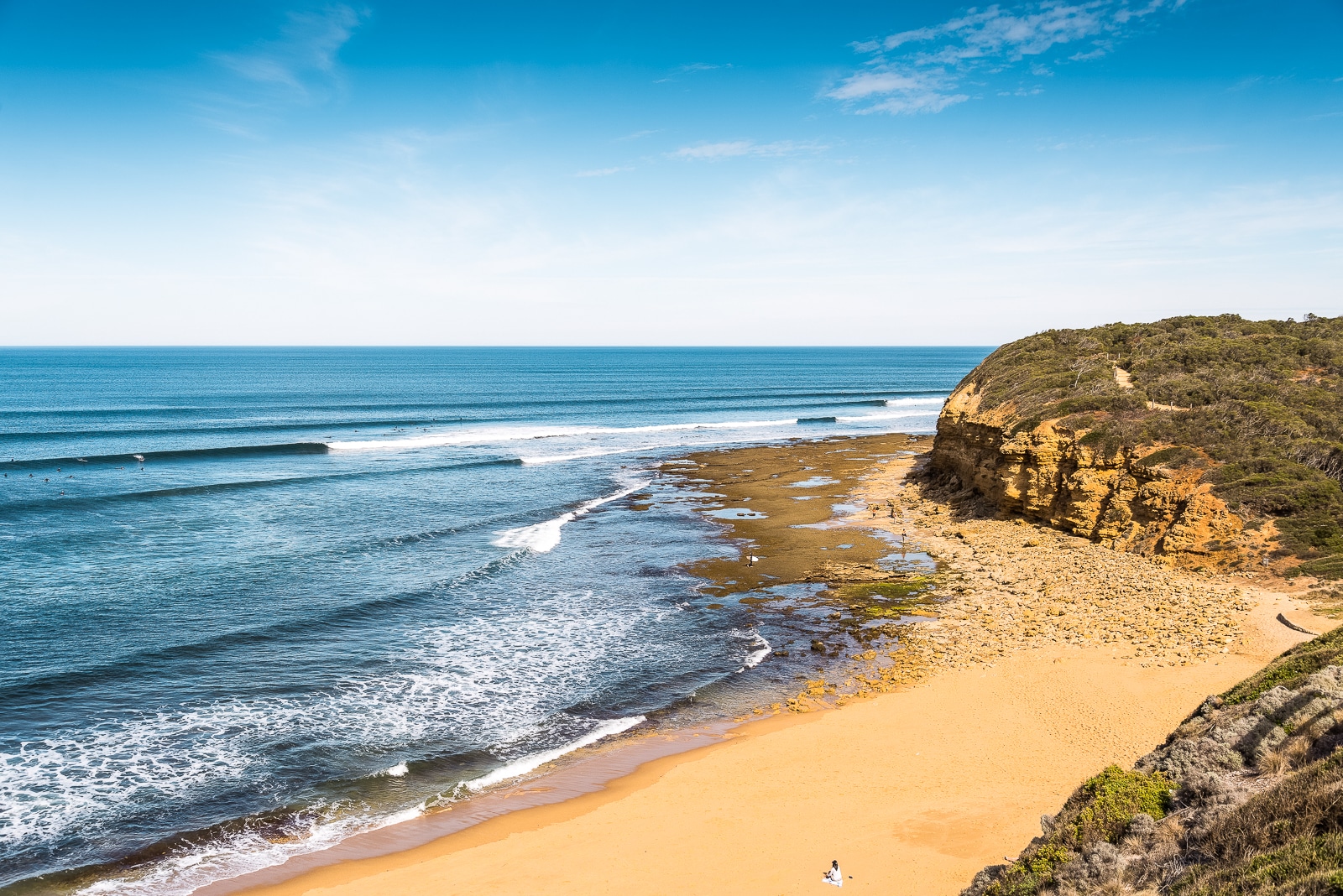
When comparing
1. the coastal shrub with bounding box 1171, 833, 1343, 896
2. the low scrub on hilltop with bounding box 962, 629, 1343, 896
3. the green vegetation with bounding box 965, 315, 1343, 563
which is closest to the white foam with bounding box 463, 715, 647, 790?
the low scrub on hilltop with bounding box 962, 629, 1343, 896

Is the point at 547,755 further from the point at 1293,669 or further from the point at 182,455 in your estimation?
the point at 182,455

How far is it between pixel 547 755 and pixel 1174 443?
72.6ft

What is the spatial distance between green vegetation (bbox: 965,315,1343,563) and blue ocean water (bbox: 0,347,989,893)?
47.6 ft

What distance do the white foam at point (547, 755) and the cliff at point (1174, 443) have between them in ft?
55.7

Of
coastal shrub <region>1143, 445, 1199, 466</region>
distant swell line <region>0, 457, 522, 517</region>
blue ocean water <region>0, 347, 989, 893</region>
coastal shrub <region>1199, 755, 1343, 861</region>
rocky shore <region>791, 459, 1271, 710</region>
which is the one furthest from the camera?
distant swell line <region>0, 457, 522, 517</region>

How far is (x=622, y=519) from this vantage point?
33781mm

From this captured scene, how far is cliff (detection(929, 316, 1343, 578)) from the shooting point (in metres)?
21.6

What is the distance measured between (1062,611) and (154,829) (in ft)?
66.1

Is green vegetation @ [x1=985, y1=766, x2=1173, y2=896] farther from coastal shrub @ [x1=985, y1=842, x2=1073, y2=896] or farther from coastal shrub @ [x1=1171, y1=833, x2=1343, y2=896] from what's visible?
coastal shrub @ [x1=1171, y1=833, x2=1343, y2=896]

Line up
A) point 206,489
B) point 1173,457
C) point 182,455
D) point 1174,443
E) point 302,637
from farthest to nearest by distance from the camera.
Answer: point 182,455 < point 206,489 < point 1174,443 < point 1173,457 < point 302,637

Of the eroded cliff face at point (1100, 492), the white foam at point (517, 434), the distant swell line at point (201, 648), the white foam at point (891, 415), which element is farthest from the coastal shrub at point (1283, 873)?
the white foam at point (891, 415)

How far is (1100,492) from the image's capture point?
83.5 ft

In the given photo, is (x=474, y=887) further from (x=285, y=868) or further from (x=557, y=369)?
(x=557, y=369)

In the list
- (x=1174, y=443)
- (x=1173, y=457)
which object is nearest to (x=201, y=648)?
(x=1173, y=457)
